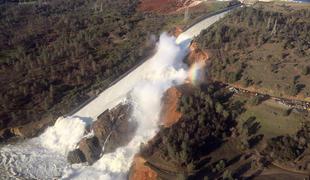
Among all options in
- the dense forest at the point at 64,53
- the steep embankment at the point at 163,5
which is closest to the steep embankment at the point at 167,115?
the dense forest at the point at 64,53

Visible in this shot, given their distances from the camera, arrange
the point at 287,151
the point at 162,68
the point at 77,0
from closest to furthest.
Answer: the point at 287,151
the point at 162,68
the point at 77,0

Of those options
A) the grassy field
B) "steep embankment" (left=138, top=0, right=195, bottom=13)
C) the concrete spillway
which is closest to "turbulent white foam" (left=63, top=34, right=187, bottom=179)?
the concrete spillway

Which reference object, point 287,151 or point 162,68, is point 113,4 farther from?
point 287,151

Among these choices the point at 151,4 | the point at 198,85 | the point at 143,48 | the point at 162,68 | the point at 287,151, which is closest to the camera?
the point at 287,151

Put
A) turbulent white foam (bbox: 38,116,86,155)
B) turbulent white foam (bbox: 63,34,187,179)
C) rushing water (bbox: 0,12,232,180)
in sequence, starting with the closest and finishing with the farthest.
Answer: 1. turbulent white foam (bbox: 63,34,187,179)
2. rushing water (bbox: 0,12,232,180)
3. turbulent white foam (bbox: 38,116,86,155)

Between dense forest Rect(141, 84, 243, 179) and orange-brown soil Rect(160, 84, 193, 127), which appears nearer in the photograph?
dense forest Rect(141, 84, 243, 179)

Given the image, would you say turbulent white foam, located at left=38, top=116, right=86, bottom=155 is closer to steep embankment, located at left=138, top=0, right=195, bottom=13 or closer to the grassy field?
the grassy field

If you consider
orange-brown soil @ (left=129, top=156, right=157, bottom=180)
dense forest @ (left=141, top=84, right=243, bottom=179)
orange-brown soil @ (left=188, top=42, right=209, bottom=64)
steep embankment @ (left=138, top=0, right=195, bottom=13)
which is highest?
steep embankment @ (left=138, top=0, right=195, bottom=13)

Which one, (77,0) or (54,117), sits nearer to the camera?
(54,117)

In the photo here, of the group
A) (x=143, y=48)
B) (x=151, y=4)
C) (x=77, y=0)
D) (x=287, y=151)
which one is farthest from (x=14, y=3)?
(x=287, y=151)
